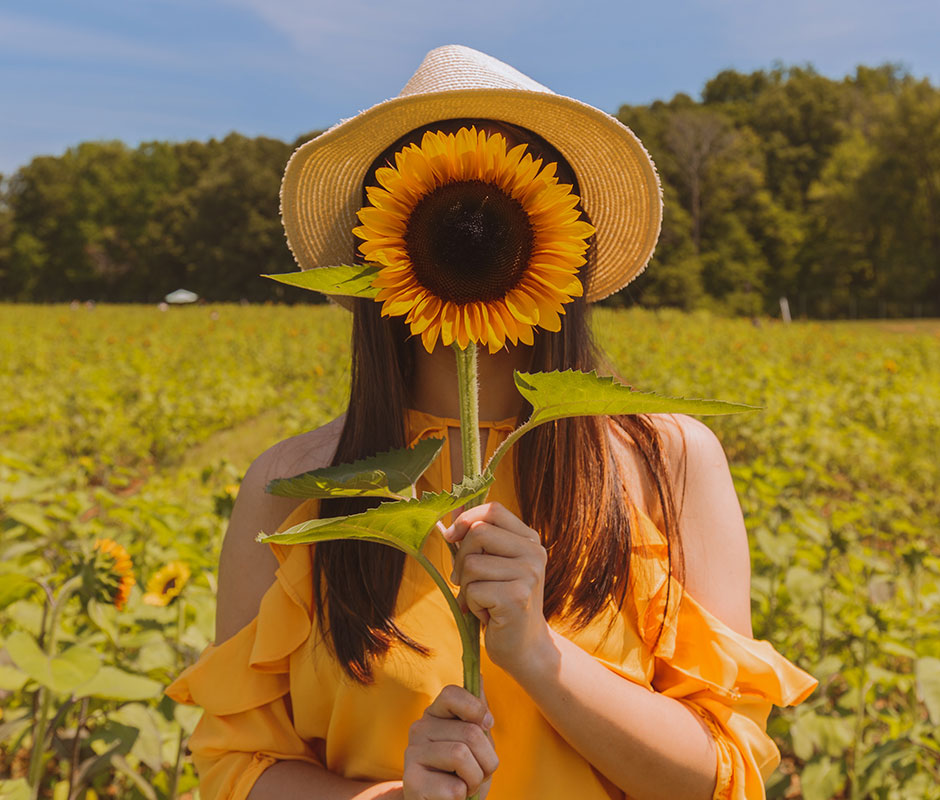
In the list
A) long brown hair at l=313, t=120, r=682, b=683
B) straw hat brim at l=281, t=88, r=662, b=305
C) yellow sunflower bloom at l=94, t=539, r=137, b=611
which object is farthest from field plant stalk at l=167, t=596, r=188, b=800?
straw hat brim at l=281, t=88, r=662, b=305

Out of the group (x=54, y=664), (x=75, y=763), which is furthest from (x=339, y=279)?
(x=75, y=763)

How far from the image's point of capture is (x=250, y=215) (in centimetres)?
4484

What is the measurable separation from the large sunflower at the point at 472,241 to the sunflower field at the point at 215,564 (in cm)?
37

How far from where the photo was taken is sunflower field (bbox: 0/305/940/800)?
1.76 meters

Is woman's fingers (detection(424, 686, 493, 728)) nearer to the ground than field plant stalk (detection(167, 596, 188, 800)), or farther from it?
farther from it

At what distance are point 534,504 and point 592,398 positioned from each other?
57 centimetres

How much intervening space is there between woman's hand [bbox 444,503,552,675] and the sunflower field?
0.35 metres

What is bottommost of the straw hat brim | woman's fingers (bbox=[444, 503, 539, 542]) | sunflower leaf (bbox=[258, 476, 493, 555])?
woman's fingers (bbox=[444, 503, 539, 542])

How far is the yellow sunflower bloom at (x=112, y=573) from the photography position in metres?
1.80

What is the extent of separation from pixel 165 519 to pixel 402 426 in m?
1.64

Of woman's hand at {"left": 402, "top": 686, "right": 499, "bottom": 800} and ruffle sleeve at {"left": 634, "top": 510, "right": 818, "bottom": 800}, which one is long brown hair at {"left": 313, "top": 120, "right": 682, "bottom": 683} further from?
woman's hand at {"left": 402, "top": 686, "right": 499, "bottom": 800}

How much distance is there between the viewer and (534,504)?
3.87ft

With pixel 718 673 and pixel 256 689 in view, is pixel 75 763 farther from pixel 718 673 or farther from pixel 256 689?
pixel 718 673

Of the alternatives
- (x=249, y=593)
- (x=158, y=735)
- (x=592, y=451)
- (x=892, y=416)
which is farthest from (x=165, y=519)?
(x=892, y=416)
